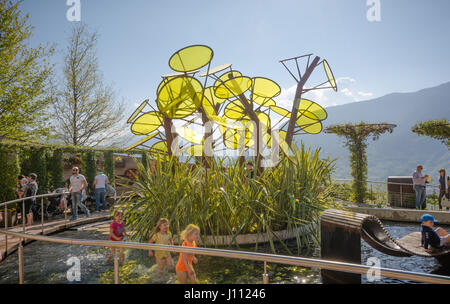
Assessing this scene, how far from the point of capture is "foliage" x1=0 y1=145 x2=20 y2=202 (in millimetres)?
9578

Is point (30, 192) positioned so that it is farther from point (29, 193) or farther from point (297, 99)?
point (297, 99)

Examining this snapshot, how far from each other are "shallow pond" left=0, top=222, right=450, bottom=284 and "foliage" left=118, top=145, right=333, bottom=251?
0.52 meters

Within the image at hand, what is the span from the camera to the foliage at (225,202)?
5293 millimetres

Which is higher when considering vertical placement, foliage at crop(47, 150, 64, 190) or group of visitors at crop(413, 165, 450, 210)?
foliage at crop(47, 150, 64, 190)

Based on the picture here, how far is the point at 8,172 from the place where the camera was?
9.70m

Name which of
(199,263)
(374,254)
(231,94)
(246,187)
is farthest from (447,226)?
(199,263)

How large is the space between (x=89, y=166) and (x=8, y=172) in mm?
3322

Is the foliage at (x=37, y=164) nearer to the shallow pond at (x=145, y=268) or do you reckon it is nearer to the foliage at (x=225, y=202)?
the shallow pond at (x=145, y=268)

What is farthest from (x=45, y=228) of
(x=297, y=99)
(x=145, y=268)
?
(x=297, y=99)

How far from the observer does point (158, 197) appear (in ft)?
18.0

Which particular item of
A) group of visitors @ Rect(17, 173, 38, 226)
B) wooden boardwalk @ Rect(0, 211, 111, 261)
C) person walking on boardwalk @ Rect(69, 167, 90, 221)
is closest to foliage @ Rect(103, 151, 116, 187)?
wooden boardwalk @ Rect(0, 211, 111, 261)

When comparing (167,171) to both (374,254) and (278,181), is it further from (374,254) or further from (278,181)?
(374,254)

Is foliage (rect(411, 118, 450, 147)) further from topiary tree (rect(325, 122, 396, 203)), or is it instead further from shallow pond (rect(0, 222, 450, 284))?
shallow pond (rect(0, 222, 450, 284))
